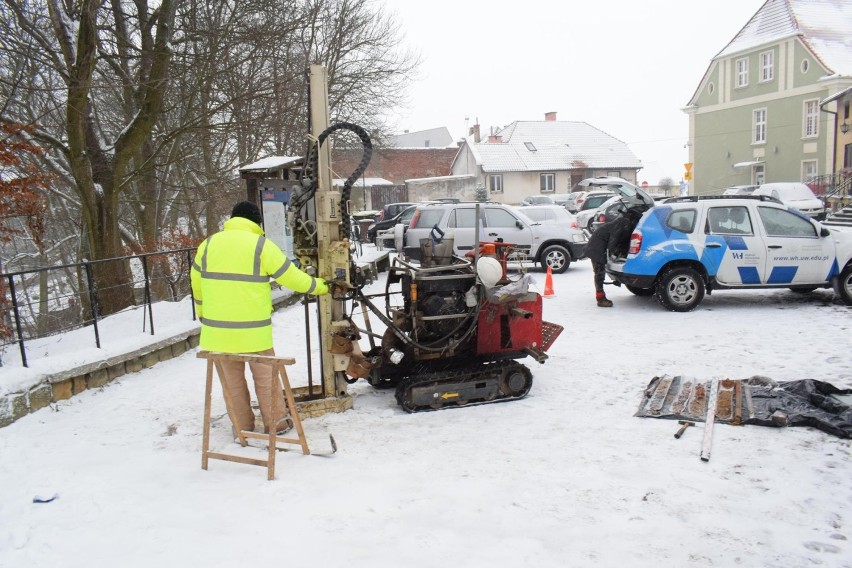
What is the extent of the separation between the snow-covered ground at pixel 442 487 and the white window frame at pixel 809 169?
109 feet

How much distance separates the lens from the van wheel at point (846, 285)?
32.1 ft

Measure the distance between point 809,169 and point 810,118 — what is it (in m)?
2.82

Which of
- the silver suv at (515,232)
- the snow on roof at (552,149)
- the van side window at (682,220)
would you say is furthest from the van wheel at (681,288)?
the snow on roof at (552,149)

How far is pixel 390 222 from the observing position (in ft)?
79.6

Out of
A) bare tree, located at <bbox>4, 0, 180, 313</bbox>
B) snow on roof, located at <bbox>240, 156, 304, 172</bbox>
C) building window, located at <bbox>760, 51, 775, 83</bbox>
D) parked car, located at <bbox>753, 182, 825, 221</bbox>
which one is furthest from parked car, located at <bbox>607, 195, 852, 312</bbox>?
building window, located at <bbox>760, 51, 775, 83</bbox>

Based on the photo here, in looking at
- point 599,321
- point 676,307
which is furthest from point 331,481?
point 676,307

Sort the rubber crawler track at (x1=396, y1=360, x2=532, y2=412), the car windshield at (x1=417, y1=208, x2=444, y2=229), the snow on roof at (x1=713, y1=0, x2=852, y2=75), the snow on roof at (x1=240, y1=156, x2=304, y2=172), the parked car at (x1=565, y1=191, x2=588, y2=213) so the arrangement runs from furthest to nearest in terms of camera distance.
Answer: the snow on roof at (x1=713, y1=0, x2=852, y2=75) → the parked car at (x1=565, y1=191, x2=588, y2=213) → the car windshield at (x1=417, y1=208, x2=444, y2=229) → the snow on roof at (x1=240, y1=156, x2=304, y2=172) → the rubber crawler track at (x1=396, y1=360, x2=532, y2=412)

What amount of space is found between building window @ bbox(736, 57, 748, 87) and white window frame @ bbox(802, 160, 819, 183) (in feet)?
23.0

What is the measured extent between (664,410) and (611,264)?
211 inches

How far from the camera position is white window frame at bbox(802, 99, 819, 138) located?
35000mm

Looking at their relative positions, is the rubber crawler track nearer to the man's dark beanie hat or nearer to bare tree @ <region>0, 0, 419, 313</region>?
the man's dark beanie hat

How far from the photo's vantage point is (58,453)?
5195 millimetres

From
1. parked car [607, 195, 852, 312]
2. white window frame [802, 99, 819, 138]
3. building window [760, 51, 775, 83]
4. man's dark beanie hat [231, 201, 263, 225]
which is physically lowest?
parked car [607, 195, 852, 312]

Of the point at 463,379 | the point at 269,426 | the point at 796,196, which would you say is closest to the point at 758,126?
the point at 796,196
